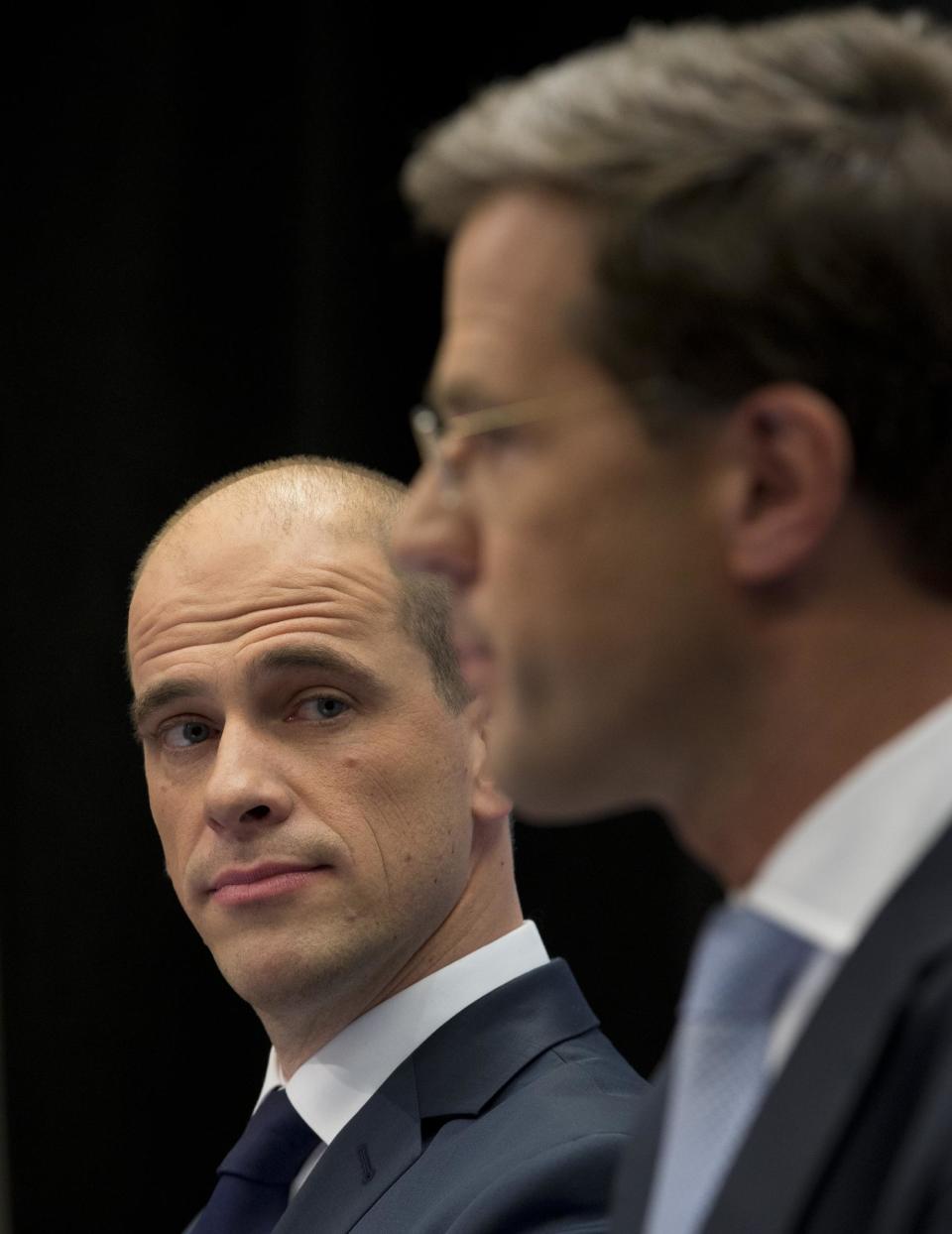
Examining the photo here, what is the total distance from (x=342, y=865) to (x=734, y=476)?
3.37 feet

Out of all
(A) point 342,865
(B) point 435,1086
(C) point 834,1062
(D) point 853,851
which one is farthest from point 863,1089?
(A) point 342,865

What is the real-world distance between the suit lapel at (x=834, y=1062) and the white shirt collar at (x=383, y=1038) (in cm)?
101

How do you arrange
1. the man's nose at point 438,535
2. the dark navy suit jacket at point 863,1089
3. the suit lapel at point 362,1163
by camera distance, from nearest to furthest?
1. the dark navy suit jacket at point 863,1089
2. the man's nose at point 438,535
3. the suit lapel at point 362,1163

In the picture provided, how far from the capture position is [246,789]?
81.0 inches

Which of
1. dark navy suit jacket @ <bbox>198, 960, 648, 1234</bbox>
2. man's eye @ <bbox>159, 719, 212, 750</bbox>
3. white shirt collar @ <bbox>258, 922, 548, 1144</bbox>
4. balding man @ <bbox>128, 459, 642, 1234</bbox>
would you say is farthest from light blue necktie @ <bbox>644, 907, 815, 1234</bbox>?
man's eye @ <bbox>159, 719, 212, 750</bbox>

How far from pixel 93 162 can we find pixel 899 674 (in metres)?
2.49

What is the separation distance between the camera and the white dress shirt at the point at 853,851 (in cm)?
105

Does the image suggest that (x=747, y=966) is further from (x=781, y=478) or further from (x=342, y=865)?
(x=342, y=865)

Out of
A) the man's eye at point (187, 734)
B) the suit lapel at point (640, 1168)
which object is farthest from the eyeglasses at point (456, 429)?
the man's eye at point (187, 734)

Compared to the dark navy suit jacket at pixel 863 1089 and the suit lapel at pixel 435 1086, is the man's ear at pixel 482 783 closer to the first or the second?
the suit lapel at pixel 435 1086

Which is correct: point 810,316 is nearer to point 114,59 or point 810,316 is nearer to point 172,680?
point 172,680

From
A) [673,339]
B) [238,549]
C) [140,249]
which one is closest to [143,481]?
[140,249]

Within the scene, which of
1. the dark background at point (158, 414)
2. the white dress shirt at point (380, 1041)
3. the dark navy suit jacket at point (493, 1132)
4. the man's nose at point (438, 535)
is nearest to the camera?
the man's nose at point (438, 535)

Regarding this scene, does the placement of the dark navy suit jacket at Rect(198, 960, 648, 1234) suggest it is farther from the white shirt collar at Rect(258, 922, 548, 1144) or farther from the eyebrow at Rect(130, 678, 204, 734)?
the eyebrow at Rect(130, 678, 204, 734)
